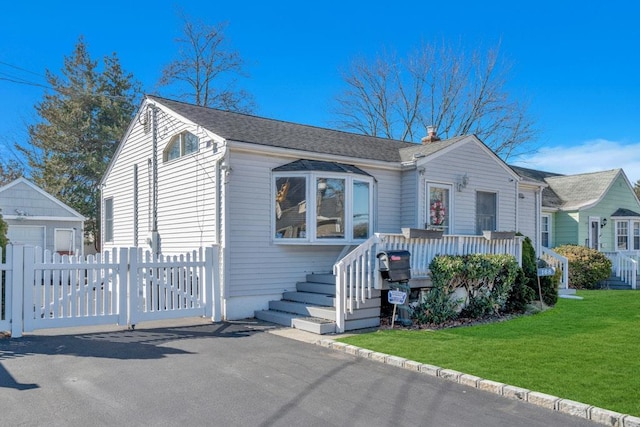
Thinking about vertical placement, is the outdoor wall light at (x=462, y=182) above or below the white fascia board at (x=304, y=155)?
below

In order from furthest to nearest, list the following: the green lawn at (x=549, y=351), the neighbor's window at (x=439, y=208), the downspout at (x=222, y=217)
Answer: the neighbor's window at (x=439, y=208)
the downspout at (x=222, y=217)
the green lawn at (x=549, y=351)

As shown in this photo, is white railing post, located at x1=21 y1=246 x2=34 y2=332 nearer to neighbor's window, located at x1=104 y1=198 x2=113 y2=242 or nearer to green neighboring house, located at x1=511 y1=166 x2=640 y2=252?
neighbor's window, located at x1=104 y1=198 x2=113 y2=242

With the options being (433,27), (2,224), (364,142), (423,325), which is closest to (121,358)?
(2,224)

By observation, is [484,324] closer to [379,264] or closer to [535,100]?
[379,264]

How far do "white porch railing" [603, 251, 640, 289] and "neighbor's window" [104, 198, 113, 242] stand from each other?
17.6m

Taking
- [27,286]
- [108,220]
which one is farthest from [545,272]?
[108,220]

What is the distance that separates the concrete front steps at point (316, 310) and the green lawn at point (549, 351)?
529mm

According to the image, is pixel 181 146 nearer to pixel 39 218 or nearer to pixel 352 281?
pixel 352 281

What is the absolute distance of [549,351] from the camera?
6312mm

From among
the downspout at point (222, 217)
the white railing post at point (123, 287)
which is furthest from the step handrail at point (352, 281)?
the white railing post at point (123, 287)

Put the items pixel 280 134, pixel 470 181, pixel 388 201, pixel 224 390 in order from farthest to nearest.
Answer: pixel 470 181, pixel 388 201, pixel 280 134, pixel 224 390

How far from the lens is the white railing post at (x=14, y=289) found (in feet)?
22.9

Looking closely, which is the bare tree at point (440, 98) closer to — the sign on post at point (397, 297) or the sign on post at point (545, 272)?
the sign on post at point (545, 272)

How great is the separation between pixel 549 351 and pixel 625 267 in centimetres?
1331
